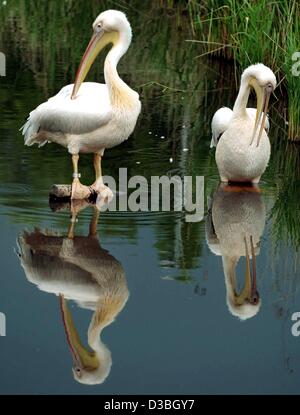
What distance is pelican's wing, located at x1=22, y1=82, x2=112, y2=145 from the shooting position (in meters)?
8.41

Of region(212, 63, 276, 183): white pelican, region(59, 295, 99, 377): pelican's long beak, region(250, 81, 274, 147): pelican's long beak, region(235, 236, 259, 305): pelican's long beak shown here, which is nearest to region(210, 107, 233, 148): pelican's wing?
region(212, 63, 276, 183): white pelican

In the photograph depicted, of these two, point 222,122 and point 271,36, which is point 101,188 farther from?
point 271,36

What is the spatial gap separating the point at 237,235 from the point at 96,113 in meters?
1.36

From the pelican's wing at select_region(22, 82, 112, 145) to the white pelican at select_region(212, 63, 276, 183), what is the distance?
39.6 inches

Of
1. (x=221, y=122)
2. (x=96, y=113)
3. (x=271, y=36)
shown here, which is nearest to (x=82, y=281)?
(x=96, y=113)

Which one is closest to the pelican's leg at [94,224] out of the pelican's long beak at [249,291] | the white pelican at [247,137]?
the pelican's long beak at [249,291]

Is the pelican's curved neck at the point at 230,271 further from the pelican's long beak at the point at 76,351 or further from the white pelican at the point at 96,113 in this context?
the white pelican at the point at 96,113

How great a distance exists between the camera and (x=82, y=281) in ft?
22.4

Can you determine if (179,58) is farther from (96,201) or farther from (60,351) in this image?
(60,351)

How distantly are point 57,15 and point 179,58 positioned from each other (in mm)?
3166

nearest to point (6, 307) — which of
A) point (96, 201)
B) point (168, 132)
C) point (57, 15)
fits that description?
point (96, 201)

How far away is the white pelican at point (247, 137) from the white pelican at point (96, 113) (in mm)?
776

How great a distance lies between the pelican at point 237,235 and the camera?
6684 millimetres

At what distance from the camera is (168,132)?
10547mm
